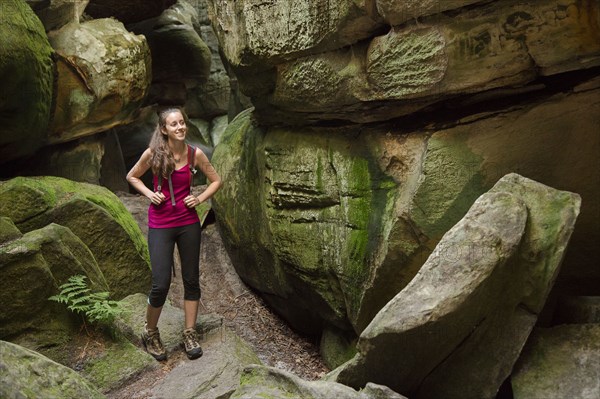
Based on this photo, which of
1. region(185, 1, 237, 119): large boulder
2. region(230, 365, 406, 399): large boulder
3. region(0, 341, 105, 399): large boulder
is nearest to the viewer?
region(0, 341, 105, 399): large boulder

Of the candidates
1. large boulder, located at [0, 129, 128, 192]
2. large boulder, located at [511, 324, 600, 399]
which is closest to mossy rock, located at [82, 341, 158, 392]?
large boulder, located at [511, 324, 600, 399]

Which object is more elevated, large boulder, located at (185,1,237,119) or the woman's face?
the woman's face

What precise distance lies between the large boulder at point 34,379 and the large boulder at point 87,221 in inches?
133

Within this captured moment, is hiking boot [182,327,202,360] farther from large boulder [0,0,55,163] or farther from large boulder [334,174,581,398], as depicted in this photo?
large boulder [0,0,55,163]

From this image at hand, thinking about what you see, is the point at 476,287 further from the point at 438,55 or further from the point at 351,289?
the point at 351,289

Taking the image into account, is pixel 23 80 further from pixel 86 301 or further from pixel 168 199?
pixel 168 199

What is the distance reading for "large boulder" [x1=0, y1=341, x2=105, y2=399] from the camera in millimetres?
3936

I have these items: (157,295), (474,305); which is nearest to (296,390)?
(474,305)

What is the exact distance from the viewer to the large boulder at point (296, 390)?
4.15 metres

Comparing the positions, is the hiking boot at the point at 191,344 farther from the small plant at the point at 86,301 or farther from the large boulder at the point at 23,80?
the large boulder at the point at 23,80

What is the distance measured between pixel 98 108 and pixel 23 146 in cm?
182

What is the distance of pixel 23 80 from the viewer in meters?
8.67

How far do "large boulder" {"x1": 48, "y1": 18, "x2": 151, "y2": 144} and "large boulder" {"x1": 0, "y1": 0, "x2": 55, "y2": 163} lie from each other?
0.62 meters

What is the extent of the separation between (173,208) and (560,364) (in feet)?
11.8
